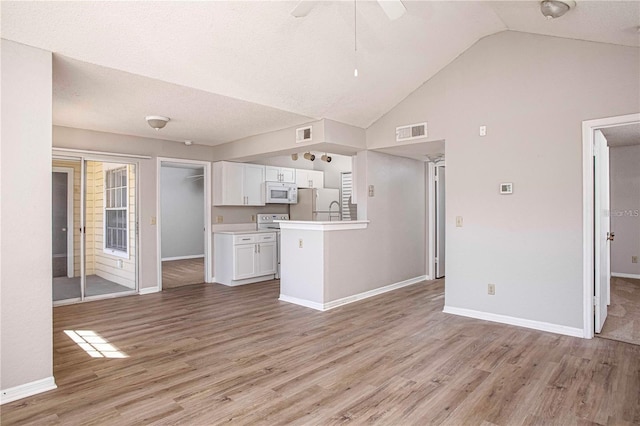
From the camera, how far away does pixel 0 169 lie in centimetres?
239

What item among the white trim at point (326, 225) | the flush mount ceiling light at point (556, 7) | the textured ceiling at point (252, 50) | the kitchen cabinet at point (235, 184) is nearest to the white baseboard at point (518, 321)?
the white trim at point (326, 225)

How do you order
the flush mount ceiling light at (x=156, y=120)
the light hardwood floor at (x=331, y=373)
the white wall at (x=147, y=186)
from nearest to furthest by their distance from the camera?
the light hardwood floor at (x=331, y=373), the flush mount ceiling light at (x=156, y=120), the white wall at (x=147, y=186)

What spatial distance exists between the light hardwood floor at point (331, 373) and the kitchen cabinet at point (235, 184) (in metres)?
2.45

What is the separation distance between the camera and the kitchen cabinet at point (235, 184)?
253 inches

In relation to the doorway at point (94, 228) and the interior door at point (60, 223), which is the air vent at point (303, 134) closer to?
the doorway at point (94, 228)

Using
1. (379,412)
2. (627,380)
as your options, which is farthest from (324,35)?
(627,380)

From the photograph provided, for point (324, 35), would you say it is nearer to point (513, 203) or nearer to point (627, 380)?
point (513, 203)

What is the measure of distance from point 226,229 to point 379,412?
490cm

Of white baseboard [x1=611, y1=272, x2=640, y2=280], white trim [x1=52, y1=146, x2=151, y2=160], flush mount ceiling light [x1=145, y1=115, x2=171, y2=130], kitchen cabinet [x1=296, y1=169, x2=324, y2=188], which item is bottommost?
white baseboard [x1=611, y1=272, x2=640, y2=280]

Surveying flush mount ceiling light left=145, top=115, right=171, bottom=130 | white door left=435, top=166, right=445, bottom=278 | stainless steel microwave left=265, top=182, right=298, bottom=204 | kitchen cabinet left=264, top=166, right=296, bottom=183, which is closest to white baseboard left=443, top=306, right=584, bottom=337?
white door left=435, top=166, right=445, bottom=278

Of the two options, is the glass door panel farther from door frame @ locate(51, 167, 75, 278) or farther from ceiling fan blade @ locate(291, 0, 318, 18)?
ceiling fan blade @ locate(291, 0, 318, 18)

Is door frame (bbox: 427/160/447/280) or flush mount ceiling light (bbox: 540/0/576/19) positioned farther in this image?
door frame (bbox: 427/160/447/280)

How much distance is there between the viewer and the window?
5676 millimetres

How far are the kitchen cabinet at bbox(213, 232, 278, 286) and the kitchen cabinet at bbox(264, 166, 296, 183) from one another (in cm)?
109
